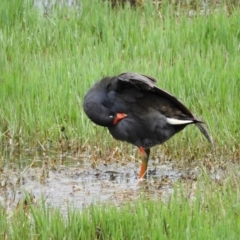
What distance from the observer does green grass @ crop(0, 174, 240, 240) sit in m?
5.34

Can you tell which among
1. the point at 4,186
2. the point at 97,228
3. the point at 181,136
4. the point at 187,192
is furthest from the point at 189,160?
the point at 97,228

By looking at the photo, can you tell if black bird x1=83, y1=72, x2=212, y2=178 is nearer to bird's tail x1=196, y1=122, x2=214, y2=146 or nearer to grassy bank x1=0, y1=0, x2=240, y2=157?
bird's tail x1=196, y1=122, x2=214, y2=146

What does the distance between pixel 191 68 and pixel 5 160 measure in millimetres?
1935

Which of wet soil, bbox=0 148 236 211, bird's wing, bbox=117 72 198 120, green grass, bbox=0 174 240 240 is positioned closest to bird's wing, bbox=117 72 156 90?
bird's wing, bbox=117 72 198 120

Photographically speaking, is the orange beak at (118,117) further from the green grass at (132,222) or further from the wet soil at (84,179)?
the green grass at (132,222)

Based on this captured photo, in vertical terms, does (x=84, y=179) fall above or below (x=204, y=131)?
below

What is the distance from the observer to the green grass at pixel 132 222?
17.5 feet

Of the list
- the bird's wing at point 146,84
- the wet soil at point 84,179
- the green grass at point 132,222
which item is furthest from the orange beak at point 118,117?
the green grass at point 132,222

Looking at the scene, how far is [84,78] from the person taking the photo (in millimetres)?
8375

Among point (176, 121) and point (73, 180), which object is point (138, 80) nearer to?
point (176, 121)

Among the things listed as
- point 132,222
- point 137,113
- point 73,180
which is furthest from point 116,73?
point 132,222

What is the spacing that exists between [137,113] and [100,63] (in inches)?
64.3

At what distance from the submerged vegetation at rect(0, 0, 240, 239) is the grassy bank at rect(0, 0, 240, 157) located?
1cm

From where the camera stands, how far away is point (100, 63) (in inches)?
342
